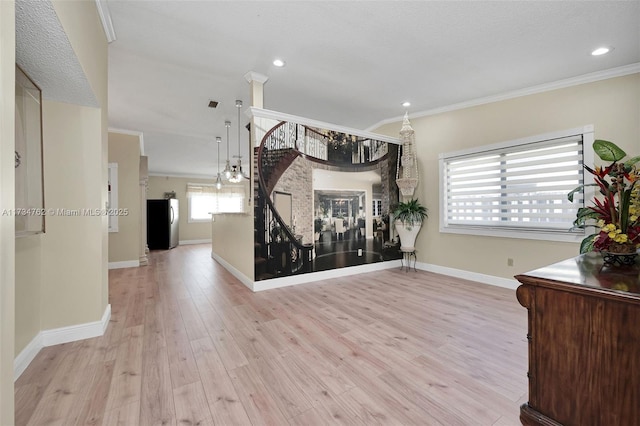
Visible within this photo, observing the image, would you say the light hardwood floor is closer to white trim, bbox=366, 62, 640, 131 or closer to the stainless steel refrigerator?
white trim, bbox=366, 62, 640, 131

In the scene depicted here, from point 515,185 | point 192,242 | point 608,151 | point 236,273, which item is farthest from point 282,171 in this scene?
point 192,242

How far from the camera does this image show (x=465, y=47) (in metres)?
2.71

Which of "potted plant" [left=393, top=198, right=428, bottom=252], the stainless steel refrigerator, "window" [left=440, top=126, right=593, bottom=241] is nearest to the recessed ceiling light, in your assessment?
"window" [left=440, top=126, right=593, bottom=241]

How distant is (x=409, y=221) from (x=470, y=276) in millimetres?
1239

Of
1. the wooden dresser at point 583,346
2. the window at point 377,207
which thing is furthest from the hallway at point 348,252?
the wooden dresser at point 583,346

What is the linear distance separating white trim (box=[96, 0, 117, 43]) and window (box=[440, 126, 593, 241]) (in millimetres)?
4479

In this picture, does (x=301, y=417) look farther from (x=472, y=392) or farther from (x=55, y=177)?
(x=55, y=177)

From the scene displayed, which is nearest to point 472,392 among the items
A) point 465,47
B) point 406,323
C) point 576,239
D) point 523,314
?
point 406,323

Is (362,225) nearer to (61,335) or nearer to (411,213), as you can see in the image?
(411,213)

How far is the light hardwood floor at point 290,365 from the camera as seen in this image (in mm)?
1394

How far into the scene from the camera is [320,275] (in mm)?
4055

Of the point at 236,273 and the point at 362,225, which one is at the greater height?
the point at 362,225

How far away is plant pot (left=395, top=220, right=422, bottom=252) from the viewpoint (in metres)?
4.55

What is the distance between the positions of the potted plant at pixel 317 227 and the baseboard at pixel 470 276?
2.04 metres
